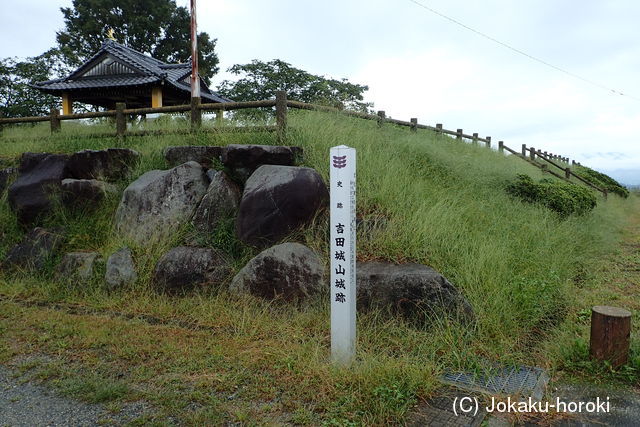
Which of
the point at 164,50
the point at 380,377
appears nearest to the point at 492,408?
the point at 380,377

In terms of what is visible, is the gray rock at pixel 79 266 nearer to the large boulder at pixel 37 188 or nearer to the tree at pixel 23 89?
the large boulder at pixel 37 188

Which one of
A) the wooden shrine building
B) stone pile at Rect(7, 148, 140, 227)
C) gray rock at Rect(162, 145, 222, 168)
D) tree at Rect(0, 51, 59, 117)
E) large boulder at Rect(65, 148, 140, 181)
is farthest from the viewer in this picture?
tree at Rect(0, 51, 59, 117)

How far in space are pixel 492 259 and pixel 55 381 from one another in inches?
181

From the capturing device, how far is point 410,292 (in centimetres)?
457

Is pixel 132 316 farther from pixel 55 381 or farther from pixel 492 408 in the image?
pixel 492 408

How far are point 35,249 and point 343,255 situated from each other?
571cm

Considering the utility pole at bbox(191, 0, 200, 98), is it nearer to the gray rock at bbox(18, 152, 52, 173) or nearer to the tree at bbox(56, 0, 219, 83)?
the gray rock at bbox(18, 152, 52, 173)

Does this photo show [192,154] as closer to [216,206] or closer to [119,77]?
[216,206]

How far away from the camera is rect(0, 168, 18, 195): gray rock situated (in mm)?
8789

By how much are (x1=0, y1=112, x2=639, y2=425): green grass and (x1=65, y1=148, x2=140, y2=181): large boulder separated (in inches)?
9.7

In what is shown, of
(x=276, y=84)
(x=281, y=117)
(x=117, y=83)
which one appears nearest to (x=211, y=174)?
(x=281, y=117)

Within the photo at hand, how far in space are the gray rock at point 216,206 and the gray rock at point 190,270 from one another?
51 cm

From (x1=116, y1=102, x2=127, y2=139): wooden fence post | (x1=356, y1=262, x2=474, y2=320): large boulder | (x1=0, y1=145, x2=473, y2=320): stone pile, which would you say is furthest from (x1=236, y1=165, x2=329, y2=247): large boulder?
(x1=116, y1=102, x2=127, y2=139): wooden fence post

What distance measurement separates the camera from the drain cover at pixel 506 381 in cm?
345
